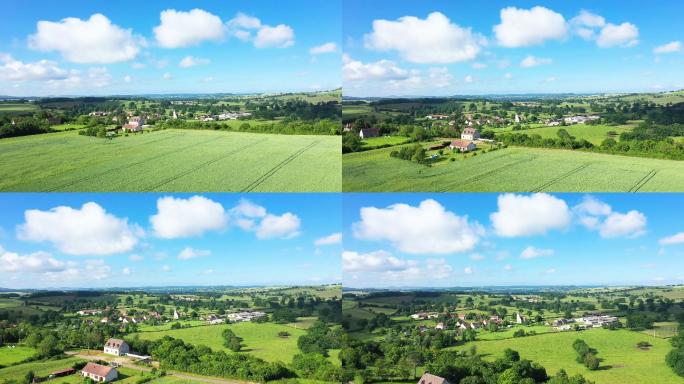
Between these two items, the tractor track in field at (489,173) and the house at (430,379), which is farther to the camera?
the tractor track in field at (489,173)

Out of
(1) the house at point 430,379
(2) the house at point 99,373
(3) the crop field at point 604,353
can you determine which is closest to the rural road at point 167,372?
(2) the house at point 99,373

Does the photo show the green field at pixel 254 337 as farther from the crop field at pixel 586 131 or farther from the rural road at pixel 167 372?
the crop field at pixel 586 131

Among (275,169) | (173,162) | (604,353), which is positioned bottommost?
(604,353)

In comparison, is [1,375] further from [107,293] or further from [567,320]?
[567,320]

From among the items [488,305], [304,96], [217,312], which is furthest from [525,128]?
[217,312]

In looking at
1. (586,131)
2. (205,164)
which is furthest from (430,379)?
(586,131)

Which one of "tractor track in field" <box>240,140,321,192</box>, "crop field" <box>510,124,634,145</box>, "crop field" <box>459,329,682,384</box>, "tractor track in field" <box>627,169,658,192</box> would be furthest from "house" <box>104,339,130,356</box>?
"tractor track in field" <box>627,169,658,192</box>

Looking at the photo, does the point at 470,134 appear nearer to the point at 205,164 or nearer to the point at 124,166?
the point at 205,164
